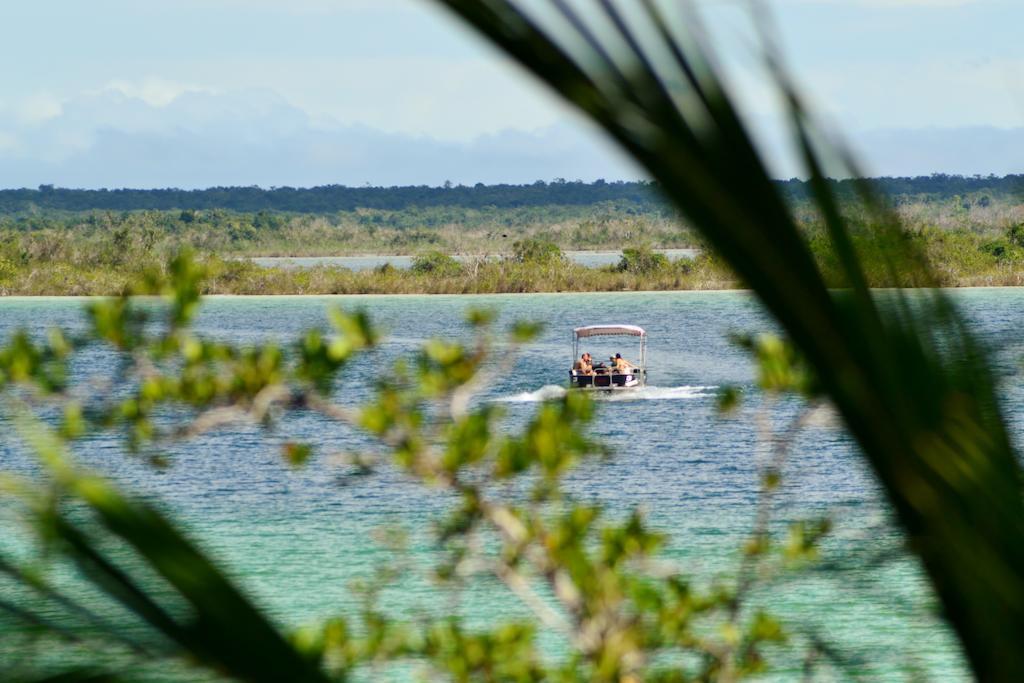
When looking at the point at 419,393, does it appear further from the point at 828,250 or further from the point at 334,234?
the point at 334,234

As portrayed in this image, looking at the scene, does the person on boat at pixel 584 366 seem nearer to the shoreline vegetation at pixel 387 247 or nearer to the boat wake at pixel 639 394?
the boat wake at pixel 639 394

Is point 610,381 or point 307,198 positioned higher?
point 307,198

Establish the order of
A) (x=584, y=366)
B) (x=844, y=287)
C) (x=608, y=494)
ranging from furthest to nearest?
(x=584, y=366)
(x=608, y=494)
(x=844, y=287)

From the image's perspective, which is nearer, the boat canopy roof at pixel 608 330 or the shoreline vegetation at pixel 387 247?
the boat canopy roof at pixel 608 330

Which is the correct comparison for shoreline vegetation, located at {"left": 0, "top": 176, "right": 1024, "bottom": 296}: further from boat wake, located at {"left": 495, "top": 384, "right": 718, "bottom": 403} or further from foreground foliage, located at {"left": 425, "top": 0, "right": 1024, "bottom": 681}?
foreground foliage, located at {"left": 425, "top": 0, "right": 1024, "bottom": 681}

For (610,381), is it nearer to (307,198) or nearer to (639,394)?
(639,394)

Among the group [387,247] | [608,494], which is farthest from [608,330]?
[387,247]

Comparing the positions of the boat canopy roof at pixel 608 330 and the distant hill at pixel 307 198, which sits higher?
the distant hill at pixel 307 198

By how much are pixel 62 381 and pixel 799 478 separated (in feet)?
63.8

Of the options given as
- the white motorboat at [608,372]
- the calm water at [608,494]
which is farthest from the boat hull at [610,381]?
the calm water at [608,494]

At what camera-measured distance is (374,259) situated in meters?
86.1

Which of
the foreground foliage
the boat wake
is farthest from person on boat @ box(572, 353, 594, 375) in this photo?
the foreground foliage

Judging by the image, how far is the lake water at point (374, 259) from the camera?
75.3 m

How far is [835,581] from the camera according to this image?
84 cm
